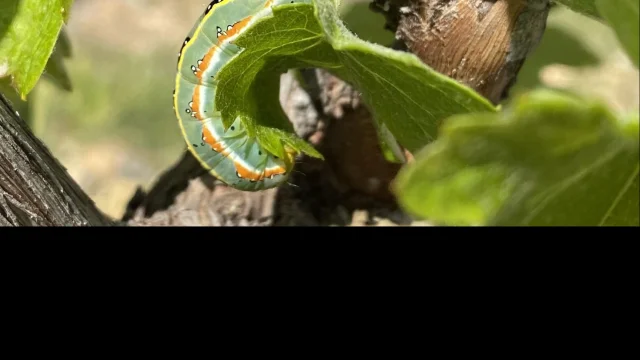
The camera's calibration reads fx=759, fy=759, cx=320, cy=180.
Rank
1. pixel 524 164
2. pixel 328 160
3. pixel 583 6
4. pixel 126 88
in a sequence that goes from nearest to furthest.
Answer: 1. pixel 524 164
2. pixel 583 6
3. pixel 328 160
4. pixel 126 88

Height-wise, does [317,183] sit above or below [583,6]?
below

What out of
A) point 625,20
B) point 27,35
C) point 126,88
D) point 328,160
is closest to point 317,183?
point 328,160

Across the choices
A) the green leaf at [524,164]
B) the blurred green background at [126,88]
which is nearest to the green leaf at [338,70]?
the green leaf at [524,164]

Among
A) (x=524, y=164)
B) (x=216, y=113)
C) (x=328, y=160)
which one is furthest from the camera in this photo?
(x=328, y=160)

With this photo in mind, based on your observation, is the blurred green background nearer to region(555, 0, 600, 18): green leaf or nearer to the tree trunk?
the tree trunk

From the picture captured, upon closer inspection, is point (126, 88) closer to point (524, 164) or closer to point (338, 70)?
point (338, 70)

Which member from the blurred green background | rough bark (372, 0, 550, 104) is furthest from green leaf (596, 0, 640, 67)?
the blurred green background

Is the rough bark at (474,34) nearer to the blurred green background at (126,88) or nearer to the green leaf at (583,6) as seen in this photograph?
the green leaf at (583,6)
